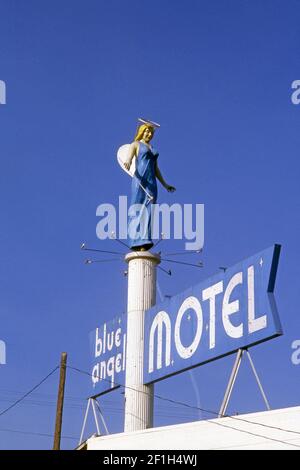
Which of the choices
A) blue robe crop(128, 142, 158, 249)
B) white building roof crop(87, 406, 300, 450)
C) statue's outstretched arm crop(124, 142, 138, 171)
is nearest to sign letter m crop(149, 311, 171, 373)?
white building roof crop(87, 406, 300, 450)

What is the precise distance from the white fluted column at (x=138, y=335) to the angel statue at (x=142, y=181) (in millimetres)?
532

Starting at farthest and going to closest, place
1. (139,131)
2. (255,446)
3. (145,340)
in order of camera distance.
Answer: (139,131) → (145,340) → (255,446)

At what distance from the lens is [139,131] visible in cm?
3081

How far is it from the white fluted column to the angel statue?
532 millimetres

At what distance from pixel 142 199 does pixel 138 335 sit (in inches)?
171

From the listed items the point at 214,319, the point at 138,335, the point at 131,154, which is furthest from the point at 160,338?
the point at 131,154

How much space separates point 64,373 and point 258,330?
9176mm

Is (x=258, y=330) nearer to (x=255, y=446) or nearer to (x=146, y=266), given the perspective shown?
(x=255, y=446)

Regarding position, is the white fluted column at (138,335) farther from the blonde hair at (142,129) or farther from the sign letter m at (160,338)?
the blonde hair at (142,129)

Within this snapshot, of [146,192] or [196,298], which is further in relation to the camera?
[146,192]

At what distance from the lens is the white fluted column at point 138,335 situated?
27.6 meters

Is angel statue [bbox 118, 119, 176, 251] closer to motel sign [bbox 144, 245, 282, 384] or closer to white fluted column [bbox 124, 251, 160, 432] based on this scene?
white fluted column [bbox 124, 251, 160, 432]

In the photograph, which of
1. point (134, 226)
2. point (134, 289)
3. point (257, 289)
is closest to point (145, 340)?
point (134, 289)
